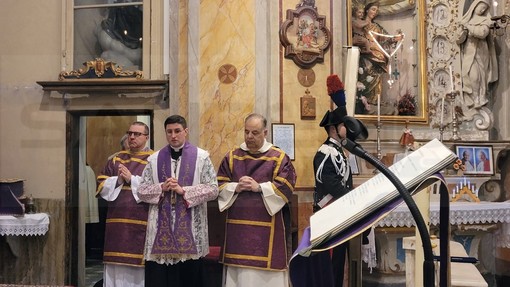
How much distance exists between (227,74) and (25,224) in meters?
1.46

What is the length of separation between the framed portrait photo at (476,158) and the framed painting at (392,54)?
0.29 metres

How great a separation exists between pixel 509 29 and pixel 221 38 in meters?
1.77

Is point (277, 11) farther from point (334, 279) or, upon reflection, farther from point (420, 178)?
point (420, 178)

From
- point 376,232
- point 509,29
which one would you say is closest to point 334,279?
point 376,232

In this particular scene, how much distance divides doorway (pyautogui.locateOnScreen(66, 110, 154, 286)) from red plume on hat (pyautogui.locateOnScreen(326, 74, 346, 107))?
3.35 feet

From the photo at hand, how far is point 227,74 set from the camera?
10.9ft

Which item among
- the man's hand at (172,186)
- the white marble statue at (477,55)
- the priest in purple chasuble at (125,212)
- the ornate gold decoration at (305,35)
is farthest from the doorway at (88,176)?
the white marble statue at (477,55)

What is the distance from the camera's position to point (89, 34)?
337 cm

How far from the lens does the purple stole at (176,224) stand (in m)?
3.15

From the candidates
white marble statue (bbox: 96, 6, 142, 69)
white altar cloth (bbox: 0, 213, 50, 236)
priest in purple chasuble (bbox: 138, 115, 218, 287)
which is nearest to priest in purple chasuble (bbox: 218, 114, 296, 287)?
priest in purple chasuble (bbox: 138, 115, 218, 287)

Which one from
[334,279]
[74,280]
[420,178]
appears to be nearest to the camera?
[420,178]

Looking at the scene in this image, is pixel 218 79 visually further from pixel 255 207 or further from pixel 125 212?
pixel 125 212

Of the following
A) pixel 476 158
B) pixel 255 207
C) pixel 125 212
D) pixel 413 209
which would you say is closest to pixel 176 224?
pixel 125 212

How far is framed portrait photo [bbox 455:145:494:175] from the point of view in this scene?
3.42 m
